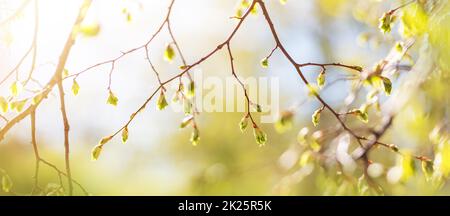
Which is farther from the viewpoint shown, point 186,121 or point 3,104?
point 3,104

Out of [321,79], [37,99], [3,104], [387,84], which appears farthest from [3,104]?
[387,84]

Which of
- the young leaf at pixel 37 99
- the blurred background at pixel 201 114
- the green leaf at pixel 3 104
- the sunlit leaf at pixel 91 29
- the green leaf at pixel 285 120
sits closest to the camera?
the sunlit leaf at pixel 91 29

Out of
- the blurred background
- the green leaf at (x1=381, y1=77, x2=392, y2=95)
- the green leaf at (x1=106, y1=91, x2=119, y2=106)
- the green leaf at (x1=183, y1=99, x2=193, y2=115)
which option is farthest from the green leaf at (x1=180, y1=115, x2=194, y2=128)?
the blurred background

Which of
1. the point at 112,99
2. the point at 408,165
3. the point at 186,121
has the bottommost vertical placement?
the point at 408,165

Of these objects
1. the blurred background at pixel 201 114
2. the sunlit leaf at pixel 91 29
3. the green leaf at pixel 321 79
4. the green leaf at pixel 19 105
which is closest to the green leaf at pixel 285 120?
the green leaf at pixel 321 79

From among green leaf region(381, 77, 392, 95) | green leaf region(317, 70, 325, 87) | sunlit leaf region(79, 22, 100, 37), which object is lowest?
sunlit leaf region(79, 22, 100, 37)

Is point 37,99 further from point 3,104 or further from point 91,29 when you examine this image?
point 91,29

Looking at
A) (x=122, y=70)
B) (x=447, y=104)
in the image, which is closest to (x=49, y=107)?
(x=122, y=70)

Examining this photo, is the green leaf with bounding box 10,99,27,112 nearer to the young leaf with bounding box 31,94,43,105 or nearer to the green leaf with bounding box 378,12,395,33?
the young leaf with bounding box 31,94,43,105

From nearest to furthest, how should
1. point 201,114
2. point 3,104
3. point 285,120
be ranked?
point 285,120
point 3,104
point 201,114

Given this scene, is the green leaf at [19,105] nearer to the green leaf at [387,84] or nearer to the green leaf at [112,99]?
the green leaf at [112,99]

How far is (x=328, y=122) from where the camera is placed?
6.95 m

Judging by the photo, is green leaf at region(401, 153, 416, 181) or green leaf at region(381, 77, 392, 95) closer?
green leaf at region(401, 153, 416, 181)
